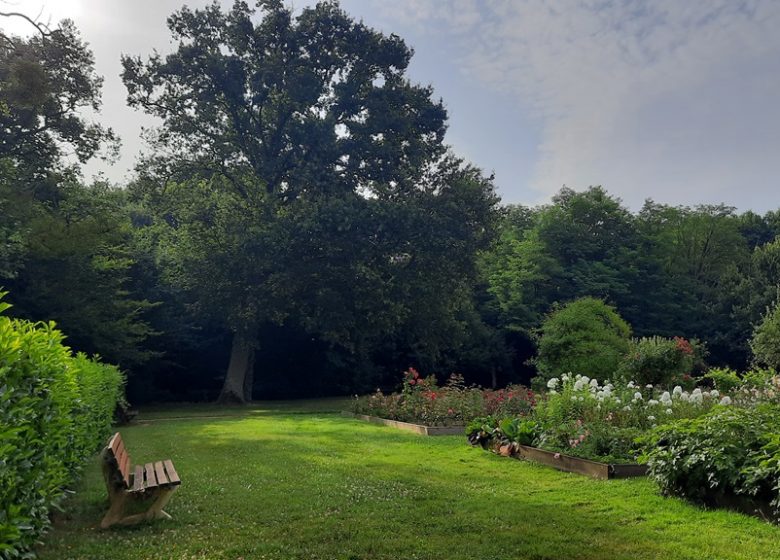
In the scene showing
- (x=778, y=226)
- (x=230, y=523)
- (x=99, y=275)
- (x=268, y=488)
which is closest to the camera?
(x=230, y=523)

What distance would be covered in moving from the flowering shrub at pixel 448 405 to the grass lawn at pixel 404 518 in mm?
4828

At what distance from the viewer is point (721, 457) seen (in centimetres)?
583

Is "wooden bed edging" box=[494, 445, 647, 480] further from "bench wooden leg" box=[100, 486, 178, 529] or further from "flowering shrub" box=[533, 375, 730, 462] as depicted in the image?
"bench wooden leg" box=[100, 486, 178, 529]

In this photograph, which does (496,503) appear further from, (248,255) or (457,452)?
(248,255)

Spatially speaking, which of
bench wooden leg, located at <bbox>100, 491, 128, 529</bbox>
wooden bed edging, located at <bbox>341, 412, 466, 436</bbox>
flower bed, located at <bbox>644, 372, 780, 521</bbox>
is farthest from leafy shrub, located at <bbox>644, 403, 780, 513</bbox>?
wooden bed edging, located at <bbox>341, 412, 466, 436</bbox>

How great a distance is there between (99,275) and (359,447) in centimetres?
1446

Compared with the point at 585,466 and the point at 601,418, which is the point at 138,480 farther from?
the point at 601,418

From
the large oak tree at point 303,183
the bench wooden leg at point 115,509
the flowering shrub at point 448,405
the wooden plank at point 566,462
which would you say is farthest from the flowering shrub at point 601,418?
the large oak tree at point 303,183

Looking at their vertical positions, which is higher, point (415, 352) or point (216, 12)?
point (216, 12)

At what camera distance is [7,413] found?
3.32 m

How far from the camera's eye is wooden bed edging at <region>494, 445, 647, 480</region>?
7574mm

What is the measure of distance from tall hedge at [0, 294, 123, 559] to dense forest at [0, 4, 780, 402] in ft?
54.9

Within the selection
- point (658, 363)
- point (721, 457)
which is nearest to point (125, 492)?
point (721, 457)

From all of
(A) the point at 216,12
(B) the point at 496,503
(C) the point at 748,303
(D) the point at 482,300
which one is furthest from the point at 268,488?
(C) the point at 748,303
